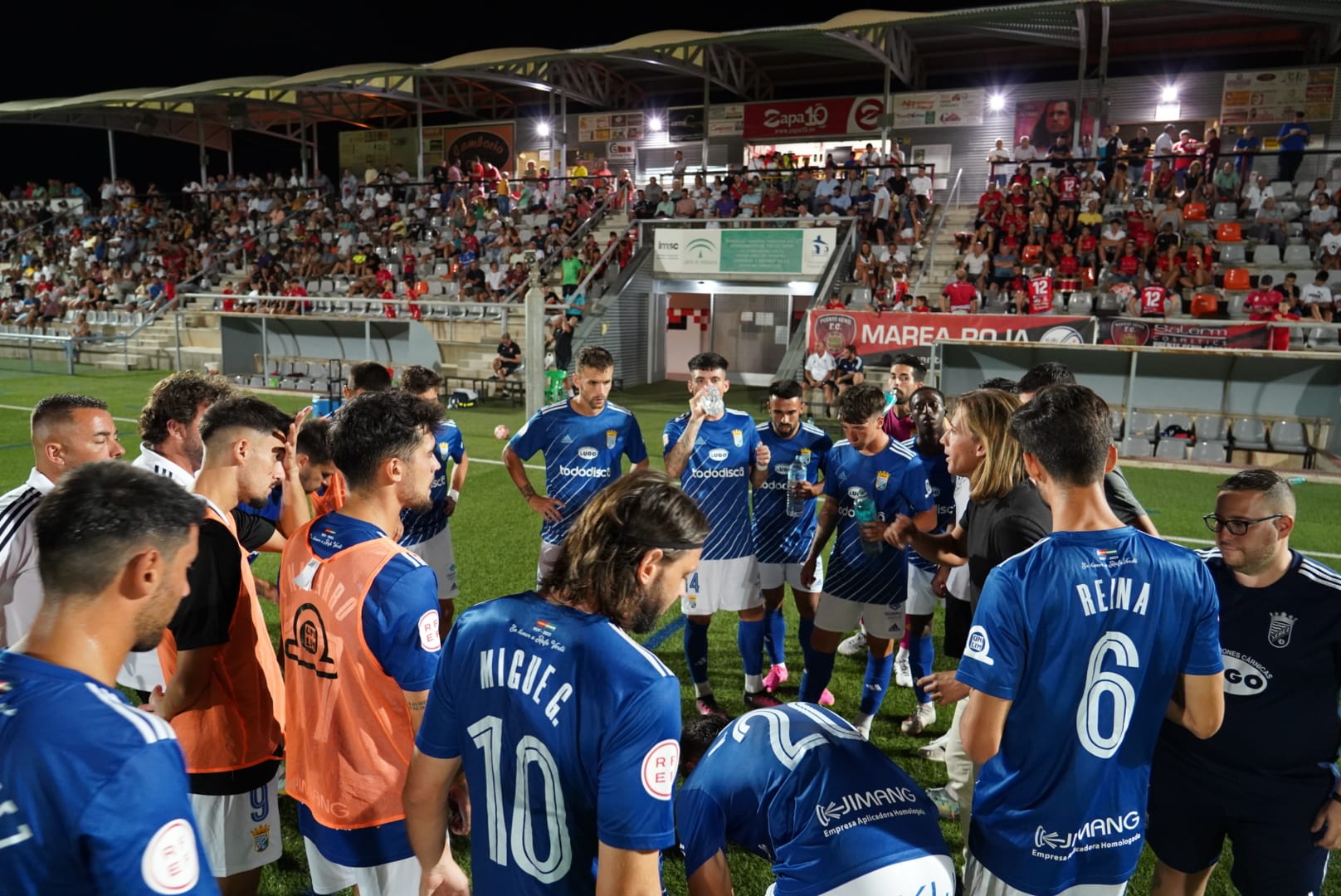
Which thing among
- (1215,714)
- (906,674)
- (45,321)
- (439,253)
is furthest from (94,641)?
(45,321)

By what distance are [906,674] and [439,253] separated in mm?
23448

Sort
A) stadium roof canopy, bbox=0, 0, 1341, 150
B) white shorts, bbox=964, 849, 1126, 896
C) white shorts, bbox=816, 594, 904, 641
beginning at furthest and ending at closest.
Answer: stadium roof canopy, bbox=0, 0, 1341, 150
white shorts, bbox=816, 594, 904, 641
white shorts, bbox=964, 849, 1126, 896

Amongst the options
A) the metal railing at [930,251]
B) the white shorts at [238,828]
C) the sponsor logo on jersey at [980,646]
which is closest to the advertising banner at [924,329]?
the metal railing at [930,251]

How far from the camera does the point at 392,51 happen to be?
3928 cm

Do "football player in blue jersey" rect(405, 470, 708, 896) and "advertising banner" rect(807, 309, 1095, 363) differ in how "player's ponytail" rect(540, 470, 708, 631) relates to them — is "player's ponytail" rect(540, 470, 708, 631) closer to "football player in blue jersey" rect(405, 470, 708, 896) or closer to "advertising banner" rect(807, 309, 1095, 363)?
"football player in blue jersey" rect(405, 470, 708, 896)

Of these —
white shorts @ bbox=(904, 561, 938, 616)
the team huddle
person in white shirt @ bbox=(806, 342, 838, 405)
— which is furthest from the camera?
person in white shirt @ bbox=(806, 342, 838, 405)

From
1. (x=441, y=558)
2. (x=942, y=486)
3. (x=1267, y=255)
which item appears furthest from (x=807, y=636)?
(x=1267, y=255)

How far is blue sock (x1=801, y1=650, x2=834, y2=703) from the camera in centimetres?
501

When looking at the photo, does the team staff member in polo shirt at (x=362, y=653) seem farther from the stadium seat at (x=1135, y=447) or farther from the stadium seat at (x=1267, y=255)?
the stadium seat at (x=1267, y=255)

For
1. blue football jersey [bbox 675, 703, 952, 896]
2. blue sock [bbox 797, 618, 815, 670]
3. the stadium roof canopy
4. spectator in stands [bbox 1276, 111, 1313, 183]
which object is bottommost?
blue sock [bbox 797, 618, 815, 670]

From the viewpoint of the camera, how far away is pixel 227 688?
2.80 m

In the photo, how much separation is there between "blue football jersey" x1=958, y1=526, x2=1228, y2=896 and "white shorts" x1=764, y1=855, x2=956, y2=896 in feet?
1.48

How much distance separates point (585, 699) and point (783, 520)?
4045 millimetres

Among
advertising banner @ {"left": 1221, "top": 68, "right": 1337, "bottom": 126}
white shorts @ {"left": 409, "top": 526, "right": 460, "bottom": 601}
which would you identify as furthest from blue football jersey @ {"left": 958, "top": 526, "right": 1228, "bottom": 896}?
advertising banner @ {"left": 1221, "top": 68, "right": 1337, "bottom": 126}
